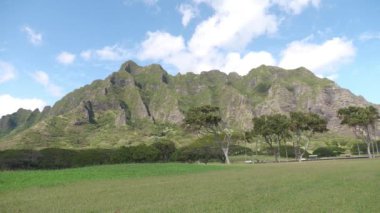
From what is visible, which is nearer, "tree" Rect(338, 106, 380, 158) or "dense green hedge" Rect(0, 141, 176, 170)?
"tree" Rect(338, 106, 380, 158)

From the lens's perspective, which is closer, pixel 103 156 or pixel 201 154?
pixel 201 154

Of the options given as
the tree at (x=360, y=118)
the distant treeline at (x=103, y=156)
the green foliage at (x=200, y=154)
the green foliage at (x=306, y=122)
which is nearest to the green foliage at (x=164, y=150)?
the distant treeline at (x=103, y=156)

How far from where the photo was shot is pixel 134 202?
2083 centimetres

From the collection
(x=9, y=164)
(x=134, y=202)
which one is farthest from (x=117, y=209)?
(x=9, y=164)

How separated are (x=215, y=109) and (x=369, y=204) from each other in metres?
82.1

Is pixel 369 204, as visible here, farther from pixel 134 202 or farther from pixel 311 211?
pixel 134 202

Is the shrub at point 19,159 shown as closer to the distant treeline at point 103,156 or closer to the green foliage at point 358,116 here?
the distant treeline at point 103,156

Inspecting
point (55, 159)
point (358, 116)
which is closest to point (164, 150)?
point (55, 159)

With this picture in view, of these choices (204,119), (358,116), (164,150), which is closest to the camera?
(204,119)

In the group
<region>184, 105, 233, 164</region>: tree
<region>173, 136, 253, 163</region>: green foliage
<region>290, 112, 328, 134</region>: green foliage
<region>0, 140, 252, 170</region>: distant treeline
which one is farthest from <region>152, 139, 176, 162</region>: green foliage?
<region>290, 112, 328, 134</region>: green foliage

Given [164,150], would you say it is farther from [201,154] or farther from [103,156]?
[103,156]

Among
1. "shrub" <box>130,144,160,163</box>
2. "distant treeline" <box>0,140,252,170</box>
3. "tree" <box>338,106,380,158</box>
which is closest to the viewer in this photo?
"tree" <box>338,106,380,158</box>

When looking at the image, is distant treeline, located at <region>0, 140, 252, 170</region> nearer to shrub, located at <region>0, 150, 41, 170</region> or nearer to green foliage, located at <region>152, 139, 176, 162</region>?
shrub, located at <region>0, 150, 41, 170</region>

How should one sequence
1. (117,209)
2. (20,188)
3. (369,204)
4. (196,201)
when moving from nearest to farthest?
(369,204)
(117,209)
(196,201)
(20,188)
